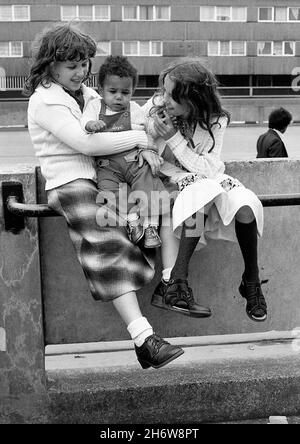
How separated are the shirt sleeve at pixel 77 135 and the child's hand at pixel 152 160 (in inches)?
1.9

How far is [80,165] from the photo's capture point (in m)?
3.28

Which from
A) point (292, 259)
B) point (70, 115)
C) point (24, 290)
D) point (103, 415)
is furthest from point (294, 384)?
point (70, 115)

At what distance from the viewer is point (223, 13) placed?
4900 centimetres

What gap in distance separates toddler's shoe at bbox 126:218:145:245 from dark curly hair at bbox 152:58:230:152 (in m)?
0.48

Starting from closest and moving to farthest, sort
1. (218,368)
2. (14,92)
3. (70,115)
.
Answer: (70,115) → (218,368) → (14,92)

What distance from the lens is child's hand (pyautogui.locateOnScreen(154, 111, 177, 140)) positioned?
333 cm

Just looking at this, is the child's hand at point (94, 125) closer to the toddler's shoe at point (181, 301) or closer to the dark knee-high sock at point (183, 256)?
the dark knee-high sock at point (183, 256)

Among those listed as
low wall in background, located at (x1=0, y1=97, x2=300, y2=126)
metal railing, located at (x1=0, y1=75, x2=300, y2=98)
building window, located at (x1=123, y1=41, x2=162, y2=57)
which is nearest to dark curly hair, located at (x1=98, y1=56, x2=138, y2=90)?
low wall in background, located at (x1=0, y1=97, x2=300, y2=126)

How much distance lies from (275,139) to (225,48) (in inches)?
1656

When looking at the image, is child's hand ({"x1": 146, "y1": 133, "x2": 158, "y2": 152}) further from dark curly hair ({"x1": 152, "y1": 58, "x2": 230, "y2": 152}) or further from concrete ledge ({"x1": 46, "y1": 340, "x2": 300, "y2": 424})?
concrete ledge ({"x1": 46, "y1": 340, "x2": 300, "y2": 424})

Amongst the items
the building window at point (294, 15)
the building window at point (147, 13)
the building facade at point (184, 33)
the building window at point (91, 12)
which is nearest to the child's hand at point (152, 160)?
the building facade at point (184, 33)

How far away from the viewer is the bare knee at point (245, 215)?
3148mm

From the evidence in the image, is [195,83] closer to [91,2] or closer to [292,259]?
[292,259]

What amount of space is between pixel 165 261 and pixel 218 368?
763mm
